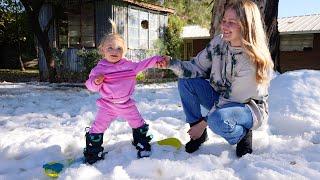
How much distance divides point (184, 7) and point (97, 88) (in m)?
18.3

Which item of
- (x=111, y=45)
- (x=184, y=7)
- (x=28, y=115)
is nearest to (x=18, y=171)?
(x=111, y=45)

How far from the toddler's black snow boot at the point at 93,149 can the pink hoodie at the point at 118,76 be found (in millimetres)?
257

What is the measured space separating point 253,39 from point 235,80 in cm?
31

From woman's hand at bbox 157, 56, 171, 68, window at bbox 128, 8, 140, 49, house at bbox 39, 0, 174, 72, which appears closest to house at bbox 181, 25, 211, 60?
house at bbox 39, 0, 174, 72

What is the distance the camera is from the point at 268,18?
6.83 m

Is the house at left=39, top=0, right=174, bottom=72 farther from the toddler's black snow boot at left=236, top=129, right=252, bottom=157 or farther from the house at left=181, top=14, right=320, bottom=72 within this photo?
the toddler's black snow boot at left=236, top=129, right=252, bottom=157

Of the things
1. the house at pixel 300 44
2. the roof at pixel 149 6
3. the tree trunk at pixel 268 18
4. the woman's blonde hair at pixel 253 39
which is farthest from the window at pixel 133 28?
the woman's blonde hair at pixel 253 39

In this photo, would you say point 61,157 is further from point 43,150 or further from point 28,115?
point 28,115

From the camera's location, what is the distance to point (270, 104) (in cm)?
418

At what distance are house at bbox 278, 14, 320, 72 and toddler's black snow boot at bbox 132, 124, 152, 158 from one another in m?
17.2

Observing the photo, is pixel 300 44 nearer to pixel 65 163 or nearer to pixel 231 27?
pixel 231 27

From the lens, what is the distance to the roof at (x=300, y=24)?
744 inches

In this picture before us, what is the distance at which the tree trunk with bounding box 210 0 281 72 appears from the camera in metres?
5.93

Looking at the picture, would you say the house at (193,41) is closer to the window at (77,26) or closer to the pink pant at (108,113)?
the window at (77,26)
